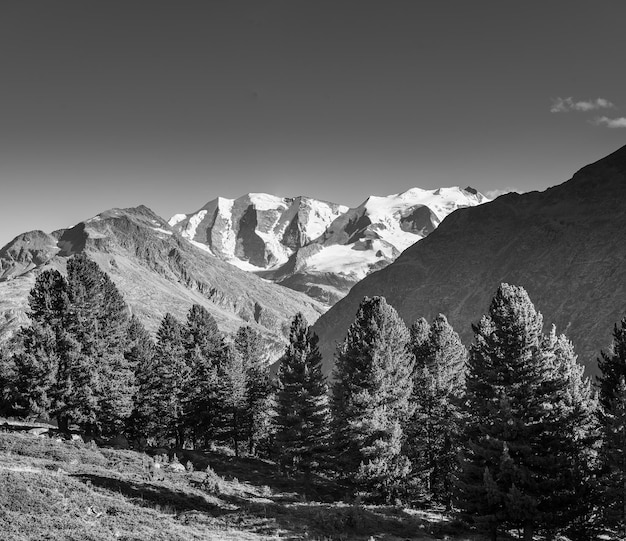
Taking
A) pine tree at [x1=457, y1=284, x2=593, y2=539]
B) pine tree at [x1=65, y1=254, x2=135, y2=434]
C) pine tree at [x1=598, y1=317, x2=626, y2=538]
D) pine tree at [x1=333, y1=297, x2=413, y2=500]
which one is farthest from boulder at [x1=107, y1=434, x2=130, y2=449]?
pine tree at [x1=598, y1=317, x2=626, y2=538]

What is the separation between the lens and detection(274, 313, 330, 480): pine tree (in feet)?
120

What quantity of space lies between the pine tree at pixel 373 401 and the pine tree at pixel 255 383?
1483 centimetres

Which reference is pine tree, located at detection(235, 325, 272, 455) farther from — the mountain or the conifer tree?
the mountain

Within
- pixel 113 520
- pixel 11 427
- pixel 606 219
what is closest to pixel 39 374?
pixel 11 427

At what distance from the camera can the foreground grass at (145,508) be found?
17234mm

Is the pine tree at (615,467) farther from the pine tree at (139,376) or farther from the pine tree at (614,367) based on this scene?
the pine tree at (139,376)

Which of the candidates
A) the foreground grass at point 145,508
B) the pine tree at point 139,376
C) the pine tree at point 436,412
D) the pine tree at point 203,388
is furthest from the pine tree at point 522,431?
the pine tree at point 139,376

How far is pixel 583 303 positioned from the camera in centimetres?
13062

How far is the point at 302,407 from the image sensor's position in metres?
36.9

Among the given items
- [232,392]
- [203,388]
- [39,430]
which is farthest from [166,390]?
[39,430]

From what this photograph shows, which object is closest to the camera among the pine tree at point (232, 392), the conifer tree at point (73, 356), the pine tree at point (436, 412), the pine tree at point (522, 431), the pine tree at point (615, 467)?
the pine tree at point (615, 467)

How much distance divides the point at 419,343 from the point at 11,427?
32.5m

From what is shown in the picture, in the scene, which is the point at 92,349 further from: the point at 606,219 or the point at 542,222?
the point at 542,222

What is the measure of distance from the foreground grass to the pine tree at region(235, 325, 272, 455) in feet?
43.8
